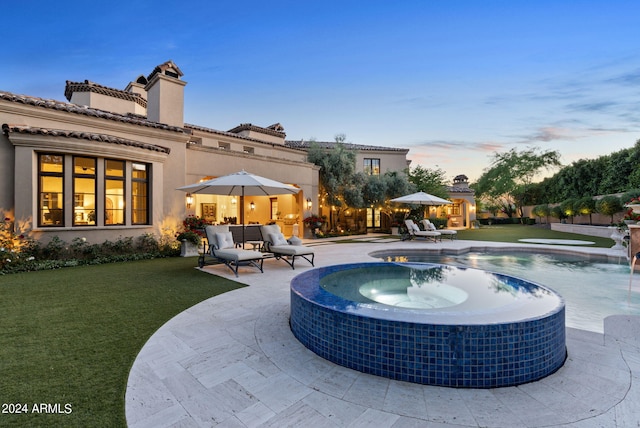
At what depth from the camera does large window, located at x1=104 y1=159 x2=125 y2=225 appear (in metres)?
9.75

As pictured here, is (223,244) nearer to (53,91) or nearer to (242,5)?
(242,5)

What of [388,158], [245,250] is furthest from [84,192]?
[388,158]

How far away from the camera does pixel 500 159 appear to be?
131 feet

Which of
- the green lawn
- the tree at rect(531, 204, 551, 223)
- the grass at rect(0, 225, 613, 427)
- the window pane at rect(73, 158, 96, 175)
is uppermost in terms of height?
the window pane at rect(73, 158, 96, 175)

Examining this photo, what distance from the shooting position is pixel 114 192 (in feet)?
32.8

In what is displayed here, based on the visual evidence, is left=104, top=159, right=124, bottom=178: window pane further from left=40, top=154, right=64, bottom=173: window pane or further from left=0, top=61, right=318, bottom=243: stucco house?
left=40, top=154, right=64, bottom=173: window pane

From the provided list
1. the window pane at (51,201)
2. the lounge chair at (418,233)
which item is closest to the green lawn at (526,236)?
the lounge chair at (418,233)

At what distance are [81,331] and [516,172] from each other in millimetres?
45579

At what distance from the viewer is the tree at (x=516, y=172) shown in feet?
124

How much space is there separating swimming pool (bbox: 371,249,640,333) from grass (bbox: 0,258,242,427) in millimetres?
5650

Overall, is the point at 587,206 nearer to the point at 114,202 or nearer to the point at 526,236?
the point at 526,236

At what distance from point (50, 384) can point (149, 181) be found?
370 inches

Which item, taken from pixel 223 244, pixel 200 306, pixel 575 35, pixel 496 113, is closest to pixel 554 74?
pixel 575 35

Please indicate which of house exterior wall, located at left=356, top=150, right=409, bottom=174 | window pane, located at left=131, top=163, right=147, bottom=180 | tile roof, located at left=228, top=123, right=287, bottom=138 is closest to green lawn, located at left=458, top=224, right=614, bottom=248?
house exterior wall, located at left=356, top=150, right=409, bottom=174
